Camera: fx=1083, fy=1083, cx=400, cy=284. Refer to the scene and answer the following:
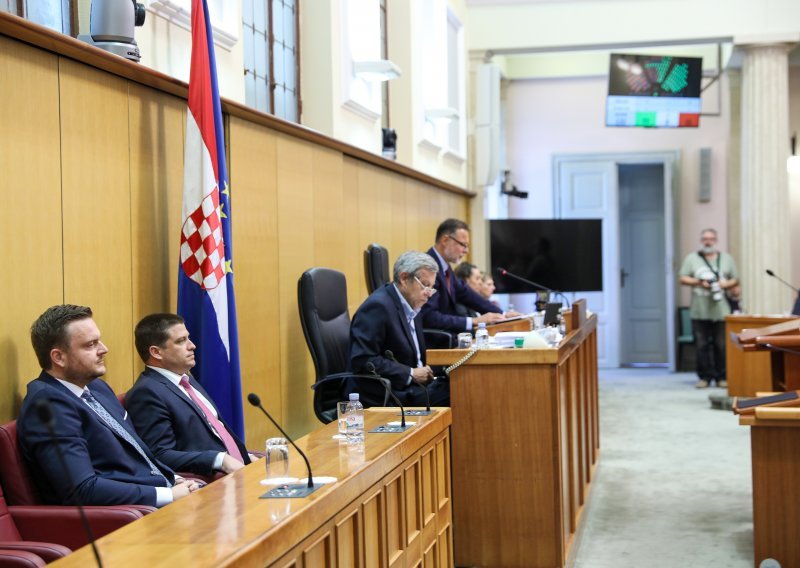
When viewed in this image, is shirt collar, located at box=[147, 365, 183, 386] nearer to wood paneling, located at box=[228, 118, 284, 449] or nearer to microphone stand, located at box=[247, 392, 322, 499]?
microphone stand, located at box=[247, 392, 322, 499]

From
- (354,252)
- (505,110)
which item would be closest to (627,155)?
(505,110)

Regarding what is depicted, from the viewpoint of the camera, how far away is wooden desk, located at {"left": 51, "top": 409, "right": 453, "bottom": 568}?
202 cm

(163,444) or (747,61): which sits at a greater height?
(747,61)

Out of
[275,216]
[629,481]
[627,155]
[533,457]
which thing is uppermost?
[627,155]

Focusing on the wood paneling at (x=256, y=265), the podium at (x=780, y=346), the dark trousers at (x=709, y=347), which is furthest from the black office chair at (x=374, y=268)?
the dark trousers at (x=709, y=347)

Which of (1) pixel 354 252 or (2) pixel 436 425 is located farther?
(1) pixel 354 252

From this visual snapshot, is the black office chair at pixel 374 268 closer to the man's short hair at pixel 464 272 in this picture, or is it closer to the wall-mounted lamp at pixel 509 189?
the man's short hair at pixel 464 272

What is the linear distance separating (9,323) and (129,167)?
932 mm

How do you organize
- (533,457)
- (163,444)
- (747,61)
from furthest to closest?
(747,61) → (533,457) → (163,444)

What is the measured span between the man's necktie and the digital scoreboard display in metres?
8.60

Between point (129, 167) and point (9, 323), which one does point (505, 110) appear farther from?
point (9, 323)

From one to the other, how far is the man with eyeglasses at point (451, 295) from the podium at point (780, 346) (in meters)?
1.70

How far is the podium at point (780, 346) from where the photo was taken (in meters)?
4.63

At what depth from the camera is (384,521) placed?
9.45ft
